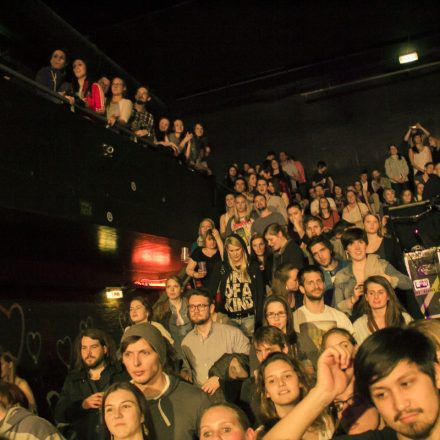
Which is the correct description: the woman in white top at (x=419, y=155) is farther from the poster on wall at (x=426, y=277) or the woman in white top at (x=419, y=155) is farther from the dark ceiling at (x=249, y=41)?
the poster on wall at (x=426, y=277)

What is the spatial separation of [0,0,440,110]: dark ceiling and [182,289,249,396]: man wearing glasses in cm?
671

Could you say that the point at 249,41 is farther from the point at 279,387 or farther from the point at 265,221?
the point at 279,387

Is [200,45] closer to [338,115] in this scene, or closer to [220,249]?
[338,115]

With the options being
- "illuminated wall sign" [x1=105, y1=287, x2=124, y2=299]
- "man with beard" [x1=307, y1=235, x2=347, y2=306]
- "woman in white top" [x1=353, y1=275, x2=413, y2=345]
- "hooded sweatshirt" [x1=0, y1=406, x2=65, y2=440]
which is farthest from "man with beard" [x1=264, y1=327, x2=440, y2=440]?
"illuminated wall sign" [x1=105, y1=287, x2=124, y2=299]

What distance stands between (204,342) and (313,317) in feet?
3.35

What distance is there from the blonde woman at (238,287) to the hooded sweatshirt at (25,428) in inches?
94.9

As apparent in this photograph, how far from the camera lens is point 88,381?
14.0 ft

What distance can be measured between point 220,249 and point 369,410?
13.4 feet

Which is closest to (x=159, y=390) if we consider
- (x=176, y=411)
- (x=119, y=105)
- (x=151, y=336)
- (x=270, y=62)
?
(x=176, y=411)

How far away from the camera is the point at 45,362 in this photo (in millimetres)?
6121

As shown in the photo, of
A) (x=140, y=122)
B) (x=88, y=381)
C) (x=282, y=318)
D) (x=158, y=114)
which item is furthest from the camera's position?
(x=158, y=114)

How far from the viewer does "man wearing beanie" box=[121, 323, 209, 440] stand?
2.91 meters

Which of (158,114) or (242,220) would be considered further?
(158,114)

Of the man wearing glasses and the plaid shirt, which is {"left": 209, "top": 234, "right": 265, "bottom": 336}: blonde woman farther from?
the plaid shirt
